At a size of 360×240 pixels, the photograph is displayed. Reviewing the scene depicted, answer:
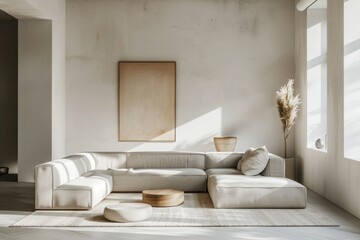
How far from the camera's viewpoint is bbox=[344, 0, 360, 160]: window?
5.54m

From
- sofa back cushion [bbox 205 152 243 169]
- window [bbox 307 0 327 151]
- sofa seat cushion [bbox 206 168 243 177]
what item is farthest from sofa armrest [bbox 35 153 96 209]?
window [bbox 307 0 327 151]

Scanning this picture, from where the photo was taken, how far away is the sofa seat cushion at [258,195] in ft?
18.1

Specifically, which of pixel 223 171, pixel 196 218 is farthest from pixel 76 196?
pixel 223 171

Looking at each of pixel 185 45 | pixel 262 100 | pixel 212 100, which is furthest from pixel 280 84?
pixel 185 45

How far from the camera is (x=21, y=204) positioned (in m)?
5.92

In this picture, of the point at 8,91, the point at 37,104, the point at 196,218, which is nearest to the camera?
the point at 196,218

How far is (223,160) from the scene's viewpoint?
724cm

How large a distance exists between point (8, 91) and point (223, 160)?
4704mm

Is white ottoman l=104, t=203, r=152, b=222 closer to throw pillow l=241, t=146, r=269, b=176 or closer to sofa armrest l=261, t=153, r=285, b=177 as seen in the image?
throw pillow l=241, t=146, r=269, b=176

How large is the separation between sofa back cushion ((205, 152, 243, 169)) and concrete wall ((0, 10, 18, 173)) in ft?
13.9

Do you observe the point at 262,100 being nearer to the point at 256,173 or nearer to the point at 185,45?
the point at 185,45

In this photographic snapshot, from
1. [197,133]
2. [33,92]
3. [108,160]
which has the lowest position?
[108,160]

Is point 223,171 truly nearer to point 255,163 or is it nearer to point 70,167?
point 255,163

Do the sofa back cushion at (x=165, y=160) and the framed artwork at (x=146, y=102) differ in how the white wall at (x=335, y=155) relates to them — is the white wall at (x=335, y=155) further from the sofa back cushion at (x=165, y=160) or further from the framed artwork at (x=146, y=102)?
the framed artwork at (x=146, y=102)
